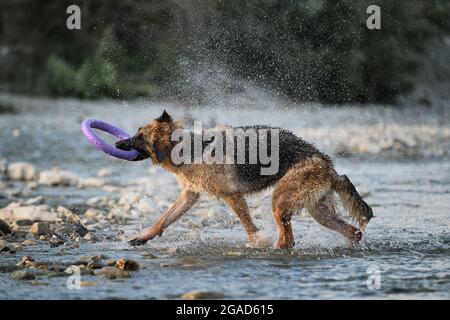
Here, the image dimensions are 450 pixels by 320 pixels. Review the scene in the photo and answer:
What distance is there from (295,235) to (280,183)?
0.87 metres

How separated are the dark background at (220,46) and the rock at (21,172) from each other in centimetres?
274

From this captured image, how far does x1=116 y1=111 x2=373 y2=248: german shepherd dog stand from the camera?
26.7 feet

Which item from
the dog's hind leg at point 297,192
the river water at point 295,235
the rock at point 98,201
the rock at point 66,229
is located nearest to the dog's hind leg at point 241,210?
the river water at point 295,235

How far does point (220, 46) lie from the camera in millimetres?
17969

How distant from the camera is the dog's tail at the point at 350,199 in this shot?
8.26 m

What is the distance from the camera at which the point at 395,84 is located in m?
23.6

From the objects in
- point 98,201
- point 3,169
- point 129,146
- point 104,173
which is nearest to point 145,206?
point 98,201

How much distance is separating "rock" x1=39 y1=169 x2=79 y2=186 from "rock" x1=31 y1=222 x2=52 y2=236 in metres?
4.09

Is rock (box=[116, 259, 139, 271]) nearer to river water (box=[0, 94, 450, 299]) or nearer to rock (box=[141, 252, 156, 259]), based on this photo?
river water (box=[0, 94, 450, 299])

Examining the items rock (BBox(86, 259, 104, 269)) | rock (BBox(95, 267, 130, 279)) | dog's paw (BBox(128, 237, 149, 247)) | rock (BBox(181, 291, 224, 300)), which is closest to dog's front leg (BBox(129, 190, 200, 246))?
dog's paw (BBox(128, 237, 149, 247))

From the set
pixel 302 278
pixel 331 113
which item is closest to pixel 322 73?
pixel 331 113

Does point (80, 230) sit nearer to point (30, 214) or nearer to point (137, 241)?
point (137, 241)

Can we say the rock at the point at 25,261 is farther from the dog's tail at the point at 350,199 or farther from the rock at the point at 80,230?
the dog's tail at the point at 350,199
